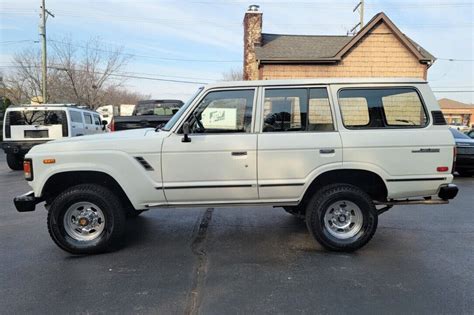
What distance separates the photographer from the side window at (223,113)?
4754 millimetres

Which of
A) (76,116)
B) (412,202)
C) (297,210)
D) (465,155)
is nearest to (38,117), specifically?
(76,116)

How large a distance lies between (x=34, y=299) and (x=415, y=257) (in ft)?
13.5

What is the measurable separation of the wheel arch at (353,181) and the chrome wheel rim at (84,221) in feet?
8.31

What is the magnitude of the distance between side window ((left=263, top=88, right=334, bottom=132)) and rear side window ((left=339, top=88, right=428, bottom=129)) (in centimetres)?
23

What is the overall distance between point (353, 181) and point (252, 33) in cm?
1693

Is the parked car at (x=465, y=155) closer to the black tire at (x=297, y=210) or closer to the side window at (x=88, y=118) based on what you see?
the black tire at (x=297, y=210)

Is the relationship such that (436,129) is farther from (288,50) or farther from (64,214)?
(288,50)

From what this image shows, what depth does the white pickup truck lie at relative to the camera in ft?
15.1

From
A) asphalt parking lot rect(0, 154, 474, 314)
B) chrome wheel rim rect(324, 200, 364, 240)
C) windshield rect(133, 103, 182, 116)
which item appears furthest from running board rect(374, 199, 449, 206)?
windshield rect(133, 103, 182, 116)

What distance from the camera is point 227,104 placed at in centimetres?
484

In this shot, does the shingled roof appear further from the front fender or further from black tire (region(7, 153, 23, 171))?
the front fender

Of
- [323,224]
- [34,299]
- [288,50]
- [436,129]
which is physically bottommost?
[34,299]

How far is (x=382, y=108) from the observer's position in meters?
4.90

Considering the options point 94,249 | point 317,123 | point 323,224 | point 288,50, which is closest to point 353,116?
point 317,123
